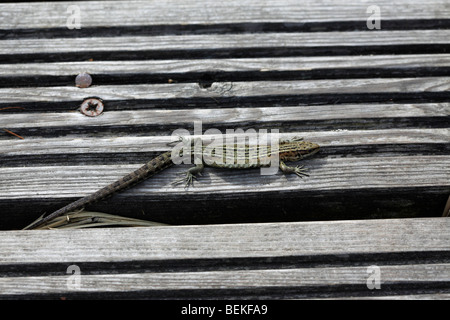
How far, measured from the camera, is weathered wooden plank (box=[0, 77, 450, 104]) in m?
3.13

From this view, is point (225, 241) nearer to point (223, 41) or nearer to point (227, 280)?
point (227, 280)

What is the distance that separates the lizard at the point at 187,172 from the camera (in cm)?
280

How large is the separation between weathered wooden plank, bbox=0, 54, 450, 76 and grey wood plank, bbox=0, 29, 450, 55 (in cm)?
13

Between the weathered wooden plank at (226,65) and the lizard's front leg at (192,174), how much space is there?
787 millimetres

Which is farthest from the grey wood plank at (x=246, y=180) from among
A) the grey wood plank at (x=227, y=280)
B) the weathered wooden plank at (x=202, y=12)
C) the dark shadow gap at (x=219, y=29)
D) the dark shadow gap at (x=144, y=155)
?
the weathered wooden plank at (x=202, y=12)

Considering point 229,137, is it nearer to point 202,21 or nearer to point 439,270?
point 202,21

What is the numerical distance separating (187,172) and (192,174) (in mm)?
46

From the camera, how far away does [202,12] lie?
3.51 meters

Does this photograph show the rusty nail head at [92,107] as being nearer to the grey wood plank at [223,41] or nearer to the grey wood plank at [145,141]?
the grey wood plank at [145,141]

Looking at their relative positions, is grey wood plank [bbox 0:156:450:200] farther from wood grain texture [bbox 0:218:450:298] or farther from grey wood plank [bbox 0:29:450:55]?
grey wood plank [bbox 0:29:450:55]

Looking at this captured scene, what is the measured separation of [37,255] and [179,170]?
104cm

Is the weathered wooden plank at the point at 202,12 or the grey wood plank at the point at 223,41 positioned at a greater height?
the weathered wooden plank at the point at 202,12
